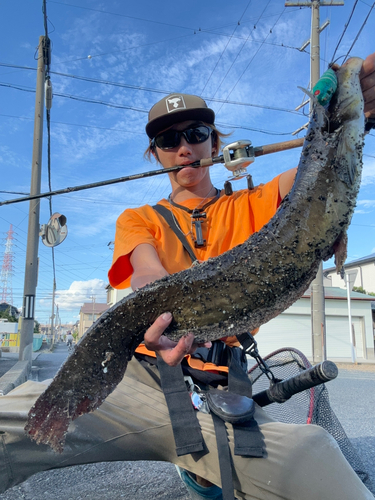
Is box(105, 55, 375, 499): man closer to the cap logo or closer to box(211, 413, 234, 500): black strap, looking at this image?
the cap logo

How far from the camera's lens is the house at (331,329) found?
25.2m

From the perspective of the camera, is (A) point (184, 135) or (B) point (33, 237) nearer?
(A) point (184, 135)

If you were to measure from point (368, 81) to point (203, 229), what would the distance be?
1415mm

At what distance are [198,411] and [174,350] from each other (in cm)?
60

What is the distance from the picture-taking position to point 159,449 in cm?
232

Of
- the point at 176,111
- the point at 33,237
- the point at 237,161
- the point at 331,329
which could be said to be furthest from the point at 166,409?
the point at 331,329

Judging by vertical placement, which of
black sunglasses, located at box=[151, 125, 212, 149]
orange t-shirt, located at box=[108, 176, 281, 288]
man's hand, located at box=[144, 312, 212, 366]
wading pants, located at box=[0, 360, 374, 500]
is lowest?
wading pants, located at box=[0, 360, 374, 500]

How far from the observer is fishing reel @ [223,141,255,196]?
283 cm

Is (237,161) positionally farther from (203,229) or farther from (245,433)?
(245,433)

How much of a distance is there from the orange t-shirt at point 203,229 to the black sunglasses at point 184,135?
0.55 meters

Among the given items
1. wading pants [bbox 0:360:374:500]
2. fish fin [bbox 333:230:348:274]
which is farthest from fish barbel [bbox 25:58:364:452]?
wading pants [bbox 0:360:374:500]

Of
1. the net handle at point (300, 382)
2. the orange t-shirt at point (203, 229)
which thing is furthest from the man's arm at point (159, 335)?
the net handle at point (300, 382)

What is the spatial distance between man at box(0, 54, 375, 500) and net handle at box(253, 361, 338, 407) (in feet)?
0.77

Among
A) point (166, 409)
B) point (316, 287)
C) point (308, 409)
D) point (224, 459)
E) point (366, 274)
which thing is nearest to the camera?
point (224, 459)
